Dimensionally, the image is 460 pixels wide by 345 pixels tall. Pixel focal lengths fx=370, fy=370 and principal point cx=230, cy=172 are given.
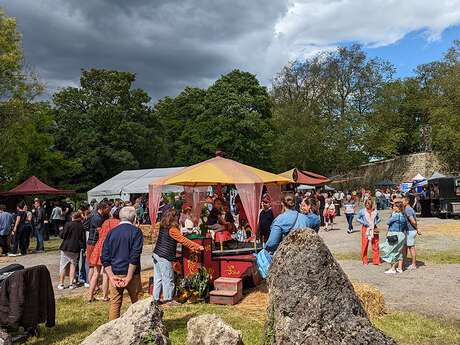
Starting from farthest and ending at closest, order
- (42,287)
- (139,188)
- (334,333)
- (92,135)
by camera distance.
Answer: (92,135) → (139,188) → (42,287) → (334,333)

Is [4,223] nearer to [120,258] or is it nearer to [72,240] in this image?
[72,240]

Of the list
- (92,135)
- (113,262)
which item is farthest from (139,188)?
(113,262)

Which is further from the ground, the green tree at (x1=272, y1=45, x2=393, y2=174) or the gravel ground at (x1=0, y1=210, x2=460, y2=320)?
the green tree at (x1=272, y1=45, x2=393, y2=174)

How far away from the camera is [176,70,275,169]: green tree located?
32.5 m

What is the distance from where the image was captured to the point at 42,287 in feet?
17.0

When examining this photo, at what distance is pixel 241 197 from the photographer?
9070 millimetres

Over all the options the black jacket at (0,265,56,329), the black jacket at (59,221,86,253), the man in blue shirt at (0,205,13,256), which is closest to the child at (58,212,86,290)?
the black jacket at (59,221,86,253)

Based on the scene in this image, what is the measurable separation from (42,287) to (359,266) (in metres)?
7.36

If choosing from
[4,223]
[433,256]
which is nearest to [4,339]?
[4,223]

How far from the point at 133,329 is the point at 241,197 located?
18.5 feet

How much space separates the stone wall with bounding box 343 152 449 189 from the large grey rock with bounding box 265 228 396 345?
4090cm

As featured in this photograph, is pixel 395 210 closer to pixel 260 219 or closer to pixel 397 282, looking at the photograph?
pixel 397 282

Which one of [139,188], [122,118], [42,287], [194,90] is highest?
[194,90]

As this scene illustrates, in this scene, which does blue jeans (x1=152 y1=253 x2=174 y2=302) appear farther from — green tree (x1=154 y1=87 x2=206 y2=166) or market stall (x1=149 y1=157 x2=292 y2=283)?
green tree (x1=154 y1=87 x2=206 y2=166)
